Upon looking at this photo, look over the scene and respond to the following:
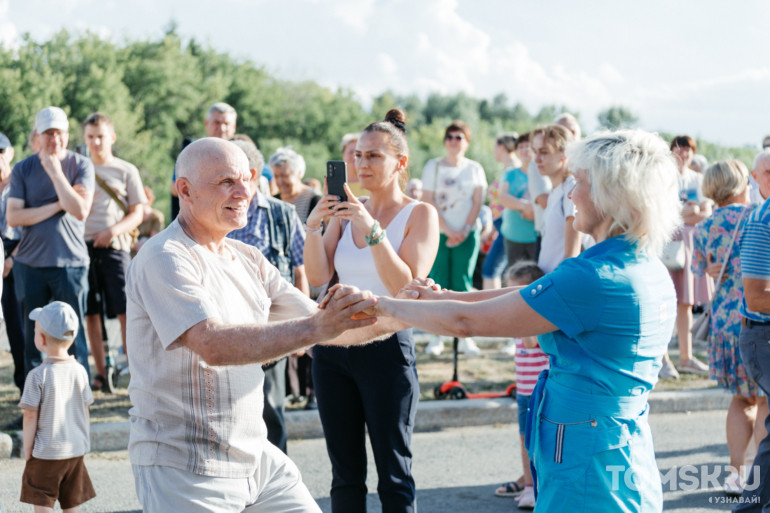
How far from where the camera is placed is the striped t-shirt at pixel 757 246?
14.0 ft

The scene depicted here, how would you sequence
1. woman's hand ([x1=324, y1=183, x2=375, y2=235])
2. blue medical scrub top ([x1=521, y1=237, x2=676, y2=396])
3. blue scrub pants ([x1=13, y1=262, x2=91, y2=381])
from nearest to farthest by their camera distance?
blue medical scrub top ([x1=521, y1=237, x2=676, y2=396]) → woman's hand ([x1=324, y1=183, x2=375, y2=235]) → blue scrub pants ([x1=13, y1=262, x2=91, y2=381])

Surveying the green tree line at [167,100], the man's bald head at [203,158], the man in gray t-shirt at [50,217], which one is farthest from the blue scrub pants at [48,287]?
the green tree line at [167,100]

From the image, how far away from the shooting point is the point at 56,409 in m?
4.71

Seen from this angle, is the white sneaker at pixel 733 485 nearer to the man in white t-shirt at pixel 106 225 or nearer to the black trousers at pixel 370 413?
the black trousers at pixel 370 413

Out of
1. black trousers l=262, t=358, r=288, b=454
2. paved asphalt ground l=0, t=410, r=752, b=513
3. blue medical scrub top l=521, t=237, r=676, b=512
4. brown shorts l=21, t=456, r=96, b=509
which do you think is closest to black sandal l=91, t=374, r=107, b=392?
paved asphalt ground l=0, t=410, r=752, b=513

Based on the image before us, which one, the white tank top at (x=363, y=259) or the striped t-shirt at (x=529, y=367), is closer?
the white tank top at (x=363, y=259)

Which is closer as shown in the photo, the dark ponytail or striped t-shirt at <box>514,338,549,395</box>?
the dark ponytail

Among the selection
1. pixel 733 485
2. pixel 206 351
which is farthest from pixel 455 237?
pixel 206 351

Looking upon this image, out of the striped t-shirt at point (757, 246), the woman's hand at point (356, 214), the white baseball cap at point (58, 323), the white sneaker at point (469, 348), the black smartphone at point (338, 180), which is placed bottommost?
the white sneaker at point (469, 348)

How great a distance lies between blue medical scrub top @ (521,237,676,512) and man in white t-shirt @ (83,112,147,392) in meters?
5.80

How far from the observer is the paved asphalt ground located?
556 centimetres

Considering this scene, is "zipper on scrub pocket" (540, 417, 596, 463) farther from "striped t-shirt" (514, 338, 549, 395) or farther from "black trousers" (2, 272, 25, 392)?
"black trousers" (2, 272, 25, 392)

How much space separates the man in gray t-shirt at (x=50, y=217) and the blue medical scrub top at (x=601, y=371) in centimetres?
492
